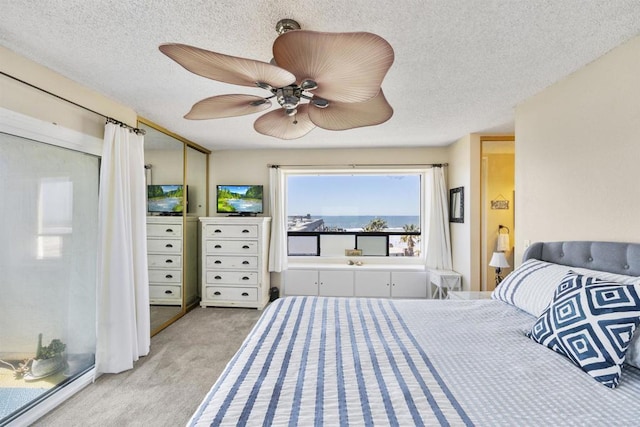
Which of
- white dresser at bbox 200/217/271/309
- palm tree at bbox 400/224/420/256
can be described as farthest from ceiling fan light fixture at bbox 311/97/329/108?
palm tree at bbox 400/224/420/256

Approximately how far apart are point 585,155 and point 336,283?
318cm

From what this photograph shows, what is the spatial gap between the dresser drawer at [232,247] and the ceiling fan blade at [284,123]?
7.87ft

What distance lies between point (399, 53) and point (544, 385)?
185 centimetres

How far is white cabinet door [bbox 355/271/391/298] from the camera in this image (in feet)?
14.1

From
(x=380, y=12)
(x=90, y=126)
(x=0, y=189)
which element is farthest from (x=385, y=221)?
(x=0, y=189)

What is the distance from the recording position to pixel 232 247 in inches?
163

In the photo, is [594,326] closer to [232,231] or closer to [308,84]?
[308,84]

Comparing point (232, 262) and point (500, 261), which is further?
point (232, 262)

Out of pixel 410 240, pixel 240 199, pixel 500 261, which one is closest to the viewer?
pixel 500 261

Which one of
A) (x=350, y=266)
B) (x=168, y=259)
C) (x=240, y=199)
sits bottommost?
(x=350, y=266)

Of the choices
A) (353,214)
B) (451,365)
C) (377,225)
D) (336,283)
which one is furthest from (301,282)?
(451,365)

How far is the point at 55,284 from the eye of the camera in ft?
7.11

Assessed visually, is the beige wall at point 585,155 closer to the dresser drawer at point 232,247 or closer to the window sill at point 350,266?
the window sill at point 350,266

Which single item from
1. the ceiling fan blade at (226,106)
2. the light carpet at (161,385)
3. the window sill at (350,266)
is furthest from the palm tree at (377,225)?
the ceiling fan blade at (226,106)
